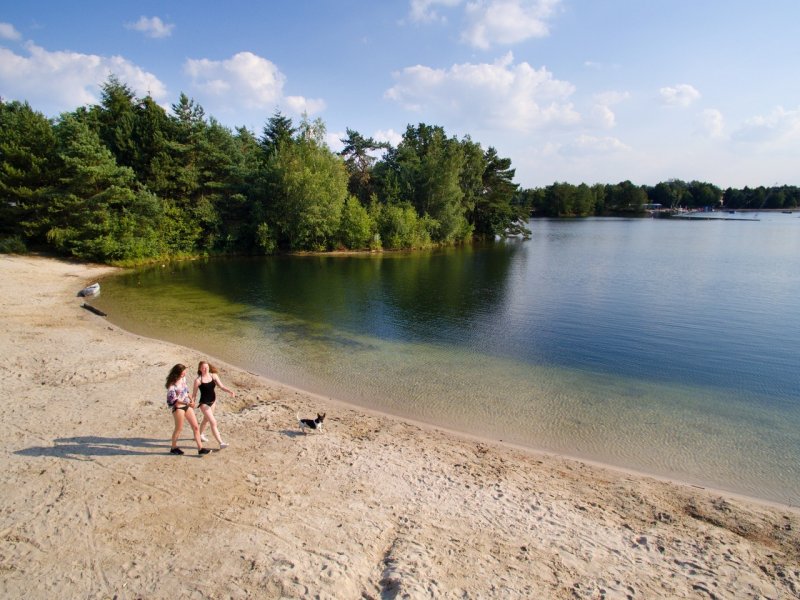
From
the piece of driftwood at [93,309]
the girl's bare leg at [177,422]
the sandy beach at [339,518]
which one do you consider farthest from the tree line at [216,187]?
the girl's bare leg at [177,422]

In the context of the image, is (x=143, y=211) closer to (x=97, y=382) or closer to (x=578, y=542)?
(x=97, y=382)

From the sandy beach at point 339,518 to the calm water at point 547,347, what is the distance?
171 cm

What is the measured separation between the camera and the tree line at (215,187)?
3706 centimetres

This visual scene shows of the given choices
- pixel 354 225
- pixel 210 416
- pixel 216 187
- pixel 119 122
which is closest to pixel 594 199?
pixel 354 225

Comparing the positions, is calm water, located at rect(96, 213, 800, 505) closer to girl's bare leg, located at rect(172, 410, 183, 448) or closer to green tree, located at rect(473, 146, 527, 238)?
girl's bare leg, located at rect(172, 410, 183, 448)

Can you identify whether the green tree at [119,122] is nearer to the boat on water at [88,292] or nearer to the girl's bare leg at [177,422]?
the boat on water at [88,292]

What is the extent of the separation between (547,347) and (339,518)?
1397cm

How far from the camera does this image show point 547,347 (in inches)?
746

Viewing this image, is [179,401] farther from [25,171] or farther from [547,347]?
[25,171]

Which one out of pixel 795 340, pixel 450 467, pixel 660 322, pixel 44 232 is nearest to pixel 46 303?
pixel 44 232

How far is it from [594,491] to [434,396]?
584cm

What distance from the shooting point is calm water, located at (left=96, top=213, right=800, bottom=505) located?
11242mm

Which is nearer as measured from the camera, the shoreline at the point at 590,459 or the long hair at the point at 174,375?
the long hair at the point at 174,375

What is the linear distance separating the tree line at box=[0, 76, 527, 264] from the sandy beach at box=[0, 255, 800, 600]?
34.1m
